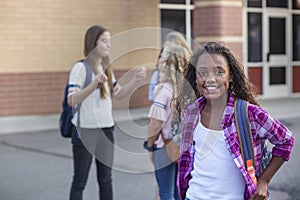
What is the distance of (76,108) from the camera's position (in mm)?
5086

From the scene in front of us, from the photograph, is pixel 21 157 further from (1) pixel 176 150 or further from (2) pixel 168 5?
(2) pixel 168 5

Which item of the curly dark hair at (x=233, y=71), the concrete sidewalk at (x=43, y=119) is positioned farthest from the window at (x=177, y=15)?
the curly dark hair at (x=233, y=71)

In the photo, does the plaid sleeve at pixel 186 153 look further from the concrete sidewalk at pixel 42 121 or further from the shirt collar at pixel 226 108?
the concrete sidewalk at pixel 42 121

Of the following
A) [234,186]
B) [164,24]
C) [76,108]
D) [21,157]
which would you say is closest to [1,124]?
[21,157]

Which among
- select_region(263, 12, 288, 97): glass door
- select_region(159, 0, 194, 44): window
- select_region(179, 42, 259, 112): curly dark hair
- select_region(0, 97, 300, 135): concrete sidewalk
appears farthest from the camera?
select_region(263, 12, 288, 97): glass door

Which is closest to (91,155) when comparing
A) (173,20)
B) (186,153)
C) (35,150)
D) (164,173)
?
(164,173)

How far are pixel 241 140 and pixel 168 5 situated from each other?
12.4 m

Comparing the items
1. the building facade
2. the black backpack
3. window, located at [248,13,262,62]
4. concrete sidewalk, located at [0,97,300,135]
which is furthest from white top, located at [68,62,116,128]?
window, located at [248,13,262,62]

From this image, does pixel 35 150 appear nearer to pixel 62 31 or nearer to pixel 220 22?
pixel 62 31

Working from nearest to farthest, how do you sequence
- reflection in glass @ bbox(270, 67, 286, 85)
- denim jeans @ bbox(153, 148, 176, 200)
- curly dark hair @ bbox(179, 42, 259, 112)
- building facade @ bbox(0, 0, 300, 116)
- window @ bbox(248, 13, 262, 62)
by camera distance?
curly dark hair @ bbox(179, 42, 259, 112) < denim jeans @ bbox(153, 148, 176, 200) < building facade @ bbox(0, 0, 300, 116) < window @ bbox(248, 13, 262, 62) < reflection in glass @ bbox(270, 67, 286, 85)

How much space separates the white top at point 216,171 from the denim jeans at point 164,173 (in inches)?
61.9

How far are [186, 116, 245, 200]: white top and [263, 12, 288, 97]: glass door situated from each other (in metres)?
14.1

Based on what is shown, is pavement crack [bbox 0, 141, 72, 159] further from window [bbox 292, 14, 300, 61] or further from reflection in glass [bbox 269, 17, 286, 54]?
window [bbox 292, 14, 300, 61]

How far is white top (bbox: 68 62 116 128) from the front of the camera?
16.5ft
